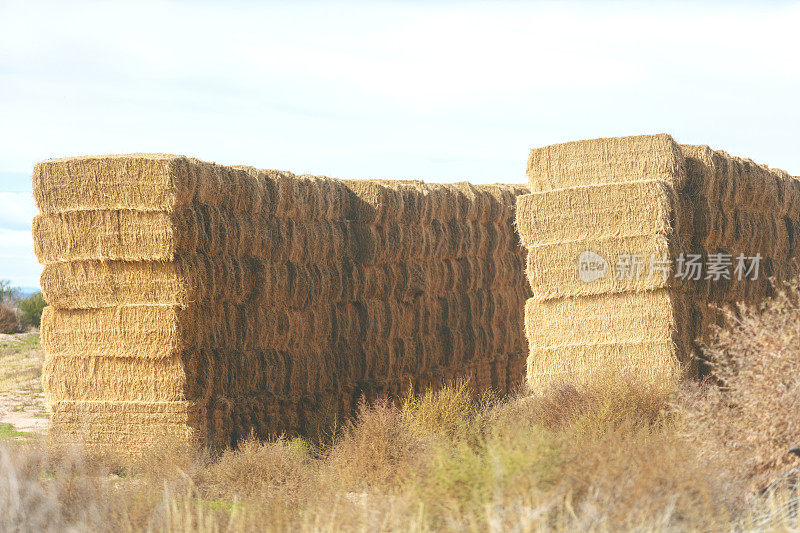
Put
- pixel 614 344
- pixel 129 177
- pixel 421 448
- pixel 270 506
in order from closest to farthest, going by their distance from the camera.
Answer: pixel 270 506, pixel 421 448, pixel 129 177, pixel 614 344

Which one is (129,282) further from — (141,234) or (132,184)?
(132,184)

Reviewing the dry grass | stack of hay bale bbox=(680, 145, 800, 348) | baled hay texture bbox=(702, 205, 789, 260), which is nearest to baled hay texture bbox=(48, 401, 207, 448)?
the dry grass

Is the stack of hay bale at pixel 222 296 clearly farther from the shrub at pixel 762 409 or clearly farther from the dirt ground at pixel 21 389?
the shrub at pixel 762 409

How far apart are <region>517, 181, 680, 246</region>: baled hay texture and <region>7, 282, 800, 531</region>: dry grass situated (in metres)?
1.82

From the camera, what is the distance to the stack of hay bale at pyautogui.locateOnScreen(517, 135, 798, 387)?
39.4 feet

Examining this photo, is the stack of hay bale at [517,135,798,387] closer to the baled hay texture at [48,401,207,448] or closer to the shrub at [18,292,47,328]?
the baled hay texture at [48,401,207,448]

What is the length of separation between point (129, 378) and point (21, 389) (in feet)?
28.0

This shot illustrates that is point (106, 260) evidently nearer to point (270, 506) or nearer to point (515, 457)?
point (270, 506)

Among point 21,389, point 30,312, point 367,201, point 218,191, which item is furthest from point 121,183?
point 30,312

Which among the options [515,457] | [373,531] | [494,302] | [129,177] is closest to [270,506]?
[373,531]

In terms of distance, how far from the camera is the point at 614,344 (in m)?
12.3

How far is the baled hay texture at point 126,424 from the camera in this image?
11297 millimetres

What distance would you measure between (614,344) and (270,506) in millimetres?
5561

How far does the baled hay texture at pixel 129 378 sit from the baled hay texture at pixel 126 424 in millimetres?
104
